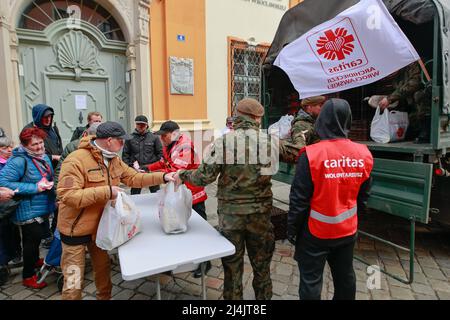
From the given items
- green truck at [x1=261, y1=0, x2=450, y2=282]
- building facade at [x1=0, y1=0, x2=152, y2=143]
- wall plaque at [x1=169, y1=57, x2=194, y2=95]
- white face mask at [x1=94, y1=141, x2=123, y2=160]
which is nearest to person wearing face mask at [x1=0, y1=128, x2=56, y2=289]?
white face mask at [x1=94, y1=141, x2=123, y2=160]

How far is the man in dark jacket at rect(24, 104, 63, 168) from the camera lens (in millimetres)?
3668

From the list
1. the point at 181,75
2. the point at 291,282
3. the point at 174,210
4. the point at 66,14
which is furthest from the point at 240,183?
the point at 66,14

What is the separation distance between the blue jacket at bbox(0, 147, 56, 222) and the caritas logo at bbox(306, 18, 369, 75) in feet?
11.0

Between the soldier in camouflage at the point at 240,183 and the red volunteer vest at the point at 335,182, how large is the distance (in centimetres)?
38

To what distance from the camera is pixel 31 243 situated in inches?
113

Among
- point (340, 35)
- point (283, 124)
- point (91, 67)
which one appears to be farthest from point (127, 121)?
point (340, 35)

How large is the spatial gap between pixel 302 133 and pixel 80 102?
5256 mm

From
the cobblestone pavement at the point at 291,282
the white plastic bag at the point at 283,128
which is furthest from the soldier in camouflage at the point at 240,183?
the white plastic bag at the point at 283,128

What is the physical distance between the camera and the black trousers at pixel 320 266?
2.08 metres

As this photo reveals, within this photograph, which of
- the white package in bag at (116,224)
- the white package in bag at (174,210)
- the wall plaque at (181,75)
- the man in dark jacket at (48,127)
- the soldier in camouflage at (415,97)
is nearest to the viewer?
the white package in bag at (116,224)

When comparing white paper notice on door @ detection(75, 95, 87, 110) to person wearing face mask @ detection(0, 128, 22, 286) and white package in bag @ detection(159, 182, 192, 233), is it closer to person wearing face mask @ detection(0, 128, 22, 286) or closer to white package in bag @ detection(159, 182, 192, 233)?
person wearing face mask @ detection(0, 128, 22, 286)

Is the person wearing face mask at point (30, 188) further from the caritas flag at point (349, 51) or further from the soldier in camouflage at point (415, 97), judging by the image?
the soldier in camouflage at point (415, 97)

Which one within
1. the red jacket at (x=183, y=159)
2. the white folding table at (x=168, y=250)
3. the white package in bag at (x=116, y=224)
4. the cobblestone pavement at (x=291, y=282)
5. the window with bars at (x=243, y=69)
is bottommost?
the cobblestone pavement at (x=291, y=282)

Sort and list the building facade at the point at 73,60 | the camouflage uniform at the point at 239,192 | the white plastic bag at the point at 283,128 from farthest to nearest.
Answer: the building facade at the point at 73,60
the white plastic bag at the point at 283,128
the camouflage uniform at the point at 239,192
